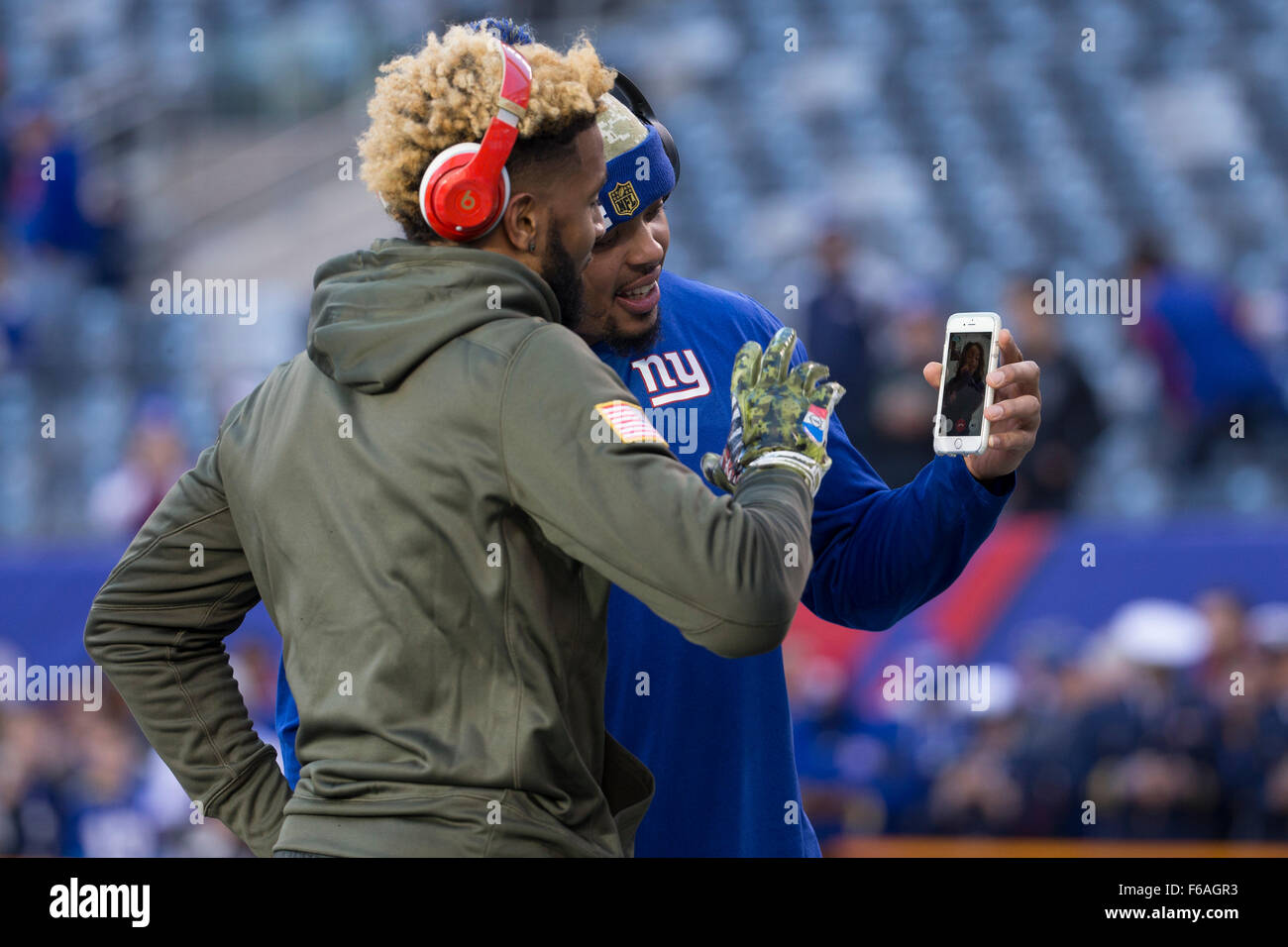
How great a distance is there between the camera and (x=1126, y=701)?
528 centimetres

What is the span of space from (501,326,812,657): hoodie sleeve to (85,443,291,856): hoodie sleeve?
0.44 m

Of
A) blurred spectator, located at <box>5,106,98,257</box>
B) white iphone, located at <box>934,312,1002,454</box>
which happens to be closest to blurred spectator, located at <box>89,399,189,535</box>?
blurred spectator, located at <box>5,106,98,257</box>

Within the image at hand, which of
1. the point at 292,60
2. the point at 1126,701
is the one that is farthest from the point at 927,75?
the point at 1126,701

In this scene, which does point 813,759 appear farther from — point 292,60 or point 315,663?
point 292,60

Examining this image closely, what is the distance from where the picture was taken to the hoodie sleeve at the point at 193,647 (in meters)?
1.80

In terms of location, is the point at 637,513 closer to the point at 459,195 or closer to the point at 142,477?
the point at 459,195

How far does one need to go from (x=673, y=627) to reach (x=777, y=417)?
1.95 ft

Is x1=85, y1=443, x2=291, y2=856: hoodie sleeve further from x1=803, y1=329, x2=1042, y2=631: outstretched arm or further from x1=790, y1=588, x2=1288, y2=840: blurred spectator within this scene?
x1=790, y1=588, x2=1288, y2=840: blurred spectator

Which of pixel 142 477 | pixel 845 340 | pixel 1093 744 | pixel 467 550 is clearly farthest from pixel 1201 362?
pixel 467 550

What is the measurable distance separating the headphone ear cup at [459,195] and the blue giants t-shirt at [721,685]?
1.90ft

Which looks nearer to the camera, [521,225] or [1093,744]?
[521,225]

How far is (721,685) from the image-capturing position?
7.09 feet

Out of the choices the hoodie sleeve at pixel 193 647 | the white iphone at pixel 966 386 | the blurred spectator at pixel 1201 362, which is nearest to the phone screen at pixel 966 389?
the white iphone at pixel 966 386
